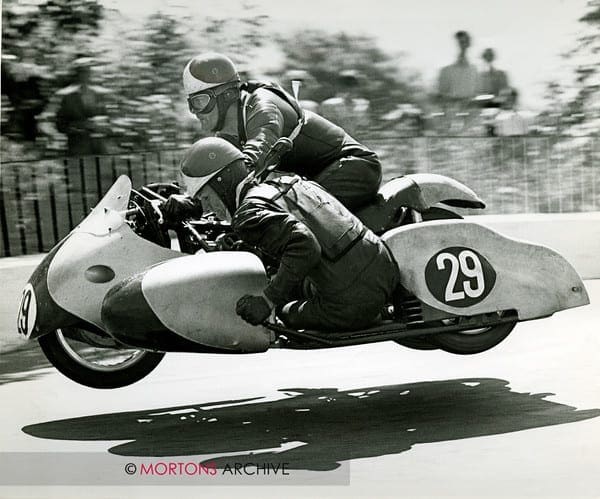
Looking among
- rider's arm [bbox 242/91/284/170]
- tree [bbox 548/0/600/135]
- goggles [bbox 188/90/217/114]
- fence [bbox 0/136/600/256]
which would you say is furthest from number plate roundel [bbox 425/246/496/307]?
goggles [bbox 188/90/217/114]

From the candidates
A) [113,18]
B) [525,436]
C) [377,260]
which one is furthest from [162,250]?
[525,436]

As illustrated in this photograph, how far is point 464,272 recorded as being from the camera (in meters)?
4.25

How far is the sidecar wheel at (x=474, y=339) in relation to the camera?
461 cm

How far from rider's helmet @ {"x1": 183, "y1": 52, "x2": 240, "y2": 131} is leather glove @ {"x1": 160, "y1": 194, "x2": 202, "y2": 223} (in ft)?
1.36

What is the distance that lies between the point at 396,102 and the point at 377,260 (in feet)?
3.36

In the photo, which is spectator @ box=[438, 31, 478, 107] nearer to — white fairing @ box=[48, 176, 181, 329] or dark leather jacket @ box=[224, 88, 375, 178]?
dark leather jacket @ box=[224, 88, 375, 178]

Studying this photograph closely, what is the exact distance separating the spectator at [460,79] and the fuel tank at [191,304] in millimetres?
1423

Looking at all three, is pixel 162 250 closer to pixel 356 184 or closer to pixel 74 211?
pixel 74 211

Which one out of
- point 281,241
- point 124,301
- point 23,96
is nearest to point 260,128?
point 281,241

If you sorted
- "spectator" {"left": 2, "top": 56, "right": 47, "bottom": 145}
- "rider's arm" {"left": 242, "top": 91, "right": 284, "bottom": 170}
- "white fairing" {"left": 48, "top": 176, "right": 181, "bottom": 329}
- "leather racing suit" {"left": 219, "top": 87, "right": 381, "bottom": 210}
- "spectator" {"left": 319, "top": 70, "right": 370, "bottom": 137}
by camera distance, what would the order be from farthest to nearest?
"spectator" {"left": 319, "top": 70, "right": 370, "bottom": 137}
"spectator" {"left": 2, "top": 56, "right": 47, "bottom": 145}
"leather racing suit" {"left": 219, "top": 87, "right": 381, "bottom": 210}
"rider's arm" {"left": 242, "top": 91, "right": 284, "bottom": 170}
"white fairing" {"left": 48, "top": 176, "right": 181, "bottom": 329}

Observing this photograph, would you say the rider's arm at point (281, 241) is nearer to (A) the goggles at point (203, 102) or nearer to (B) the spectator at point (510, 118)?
(A) the goggles at point (203, 102)

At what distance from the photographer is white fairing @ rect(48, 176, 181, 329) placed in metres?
4.20

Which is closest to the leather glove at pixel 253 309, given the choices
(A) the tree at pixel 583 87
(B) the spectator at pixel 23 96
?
(B) the spectator at pixel 23 96

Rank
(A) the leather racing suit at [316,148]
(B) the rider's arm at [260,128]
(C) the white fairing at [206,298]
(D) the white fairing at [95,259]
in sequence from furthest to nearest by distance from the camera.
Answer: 1. (A) the leather racing suit at [316,148]
2. (B) the rider's arm at [260,128]
3. (D) the white fairing at [95,259]
4. (C) the white fairing at [206,298]
